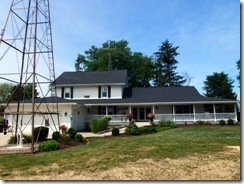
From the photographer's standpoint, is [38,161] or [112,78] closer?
[38,161]

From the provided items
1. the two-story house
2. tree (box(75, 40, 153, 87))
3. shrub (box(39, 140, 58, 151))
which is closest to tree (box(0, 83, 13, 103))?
tree (box(75, 40, 153, 87))

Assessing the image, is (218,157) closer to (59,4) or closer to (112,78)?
(59,4)

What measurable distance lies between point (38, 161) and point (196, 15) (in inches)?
409

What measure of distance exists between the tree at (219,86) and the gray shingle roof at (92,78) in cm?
2338

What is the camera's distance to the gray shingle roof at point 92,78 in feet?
95.0

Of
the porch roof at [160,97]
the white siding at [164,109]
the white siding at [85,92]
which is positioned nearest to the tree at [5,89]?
the white siding at [85,92]

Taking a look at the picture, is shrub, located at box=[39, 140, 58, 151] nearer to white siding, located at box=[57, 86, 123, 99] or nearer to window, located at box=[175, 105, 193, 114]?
white siding, located at box=[57, 86, 123, 99]

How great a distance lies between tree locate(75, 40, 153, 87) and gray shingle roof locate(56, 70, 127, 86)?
13060 millimetres

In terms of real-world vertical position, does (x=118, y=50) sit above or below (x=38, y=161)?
above

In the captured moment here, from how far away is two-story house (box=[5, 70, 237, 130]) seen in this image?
81.3 feet

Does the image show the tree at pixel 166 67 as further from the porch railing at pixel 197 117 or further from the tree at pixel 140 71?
the porch railing at pixel 197 117

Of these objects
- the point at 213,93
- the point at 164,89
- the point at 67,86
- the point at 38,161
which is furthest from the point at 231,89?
the point at 38,161

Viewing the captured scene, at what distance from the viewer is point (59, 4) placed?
12250 mm

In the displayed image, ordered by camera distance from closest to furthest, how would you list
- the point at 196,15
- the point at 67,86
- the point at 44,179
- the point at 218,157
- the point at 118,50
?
the point at 44,179 → the point at 218,157 → the point at 196,15 → the point at 67,86 → the point at 118,50
